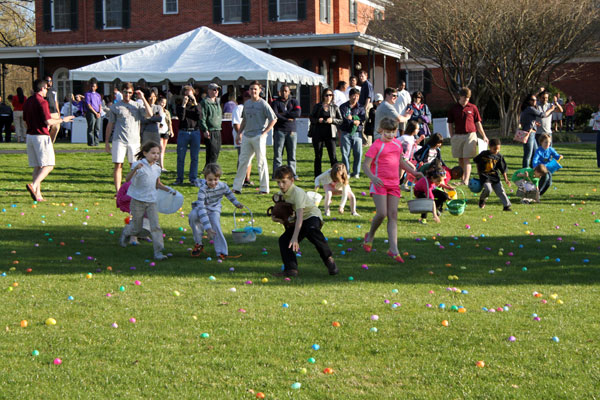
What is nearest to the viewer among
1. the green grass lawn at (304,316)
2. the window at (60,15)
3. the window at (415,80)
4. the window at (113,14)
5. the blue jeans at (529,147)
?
the green grass lawn at (304,316)

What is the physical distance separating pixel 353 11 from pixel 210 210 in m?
31.6

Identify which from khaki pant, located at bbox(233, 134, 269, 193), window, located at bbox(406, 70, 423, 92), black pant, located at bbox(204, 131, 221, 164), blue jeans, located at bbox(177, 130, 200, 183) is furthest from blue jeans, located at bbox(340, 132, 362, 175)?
window, located at bbox(406, 70, 423, 92)

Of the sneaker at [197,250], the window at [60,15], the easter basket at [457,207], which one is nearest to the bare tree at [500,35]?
the window at [60,15]

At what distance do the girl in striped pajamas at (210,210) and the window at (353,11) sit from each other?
31.0m

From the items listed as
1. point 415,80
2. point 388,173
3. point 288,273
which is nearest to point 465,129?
point 388,173

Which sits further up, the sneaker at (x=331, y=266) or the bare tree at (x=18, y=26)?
the bare tree at (x=18, y=26)

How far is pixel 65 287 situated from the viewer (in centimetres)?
744

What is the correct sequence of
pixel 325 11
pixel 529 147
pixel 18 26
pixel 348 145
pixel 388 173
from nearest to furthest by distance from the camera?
1. pixel 388 173
2. pixel 348 145
3. pixel 529 147
4. pixel 325 11
5. pixel 18 26

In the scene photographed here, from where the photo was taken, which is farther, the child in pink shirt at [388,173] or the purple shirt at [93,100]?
the purple shirt at [93,100]

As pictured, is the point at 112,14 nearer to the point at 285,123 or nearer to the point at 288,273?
the point at 285,123

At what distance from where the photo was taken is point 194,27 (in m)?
35.6

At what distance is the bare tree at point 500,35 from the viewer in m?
29.4

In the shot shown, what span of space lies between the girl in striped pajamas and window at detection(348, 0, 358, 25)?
102 feet

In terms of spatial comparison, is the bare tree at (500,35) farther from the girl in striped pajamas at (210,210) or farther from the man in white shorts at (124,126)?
the girl in striped pajamas at (210,210)
